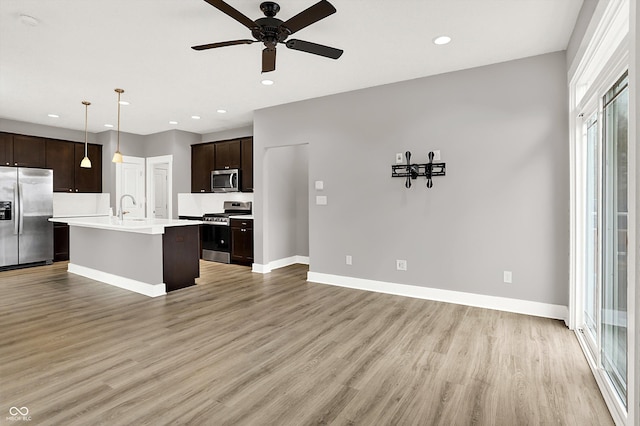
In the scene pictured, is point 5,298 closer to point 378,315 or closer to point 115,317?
point 115,317

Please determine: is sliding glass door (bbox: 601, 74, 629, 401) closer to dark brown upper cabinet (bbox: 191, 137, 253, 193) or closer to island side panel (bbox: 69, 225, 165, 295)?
island side panel (bbox: 69, 225, 165, 295)

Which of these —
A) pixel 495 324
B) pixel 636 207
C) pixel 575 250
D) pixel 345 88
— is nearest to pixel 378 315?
pixel 495 324

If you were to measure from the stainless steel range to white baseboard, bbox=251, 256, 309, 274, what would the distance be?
3.07ft

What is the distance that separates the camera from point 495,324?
3371 mm

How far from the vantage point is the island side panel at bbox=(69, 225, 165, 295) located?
14.4 feet

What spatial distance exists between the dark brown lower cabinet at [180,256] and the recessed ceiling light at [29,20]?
241 cm

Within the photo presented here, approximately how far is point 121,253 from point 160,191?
350cm

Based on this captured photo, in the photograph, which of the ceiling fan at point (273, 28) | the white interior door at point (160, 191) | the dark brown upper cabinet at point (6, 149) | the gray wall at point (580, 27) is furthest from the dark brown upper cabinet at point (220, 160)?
the gray wall at point (580, 27)

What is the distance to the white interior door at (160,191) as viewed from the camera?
7.96m

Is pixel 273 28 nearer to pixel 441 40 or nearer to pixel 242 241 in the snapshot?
pixel 441 40

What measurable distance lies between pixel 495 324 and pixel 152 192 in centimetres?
727

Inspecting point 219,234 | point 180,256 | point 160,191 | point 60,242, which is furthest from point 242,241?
point 60,242

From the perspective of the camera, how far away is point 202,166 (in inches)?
292

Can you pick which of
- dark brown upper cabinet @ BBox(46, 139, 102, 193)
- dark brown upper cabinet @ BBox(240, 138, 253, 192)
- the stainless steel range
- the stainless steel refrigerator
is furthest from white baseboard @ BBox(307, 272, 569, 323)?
dark brown upper cabinet @ BBox(46, 139, 102, 193)
